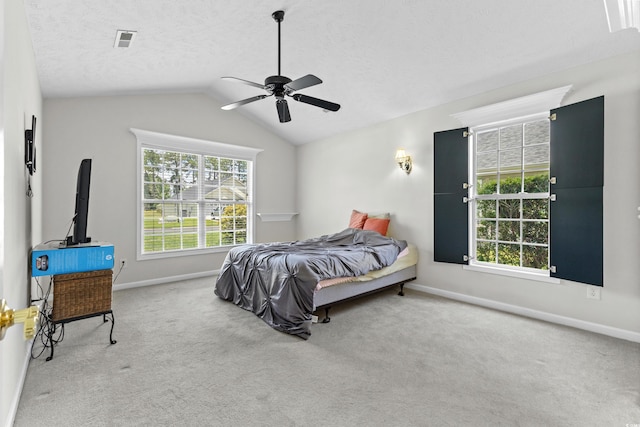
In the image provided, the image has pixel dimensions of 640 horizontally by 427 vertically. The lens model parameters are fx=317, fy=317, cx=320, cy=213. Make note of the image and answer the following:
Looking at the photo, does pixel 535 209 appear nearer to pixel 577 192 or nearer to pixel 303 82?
pixel 577 192

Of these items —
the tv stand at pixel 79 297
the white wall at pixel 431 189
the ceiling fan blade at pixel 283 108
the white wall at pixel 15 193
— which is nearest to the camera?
the white wall at pixel 15 193

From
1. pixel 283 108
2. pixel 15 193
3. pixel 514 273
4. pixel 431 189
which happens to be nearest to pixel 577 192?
pixel 514 273

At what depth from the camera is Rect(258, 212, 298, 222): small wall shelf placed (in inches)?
244

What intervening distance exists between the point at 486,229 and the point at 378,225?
144 cm

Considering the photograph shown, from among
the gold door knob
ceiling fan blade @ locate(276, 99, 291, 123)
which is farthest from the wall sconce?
the gold door knob

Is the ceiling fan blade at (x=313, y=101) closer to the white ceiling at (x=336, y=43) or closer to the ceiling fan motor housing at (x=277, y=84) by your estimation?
the ceiling fan motor housing at (x=277, y=84)

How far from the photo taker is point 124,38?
3.07 meters

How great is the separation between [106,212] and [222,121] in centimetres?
234

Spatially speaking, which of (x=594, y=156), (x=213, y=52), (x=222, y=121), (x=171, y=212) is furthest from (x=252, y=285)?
(x=594, y=156)

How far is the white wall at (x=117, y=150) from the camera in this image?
4070 millimetres

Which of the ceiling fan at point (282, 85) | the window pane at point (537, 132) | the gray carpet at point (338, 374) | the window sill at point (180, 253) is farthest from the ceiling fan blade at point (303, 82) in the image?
the window sill at point (180, 253)

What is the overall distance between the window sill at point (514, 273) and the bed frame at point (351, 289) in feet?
2.77

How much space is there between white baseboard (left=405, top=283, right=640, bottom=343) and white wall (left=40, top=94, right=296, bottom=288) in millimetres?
3735

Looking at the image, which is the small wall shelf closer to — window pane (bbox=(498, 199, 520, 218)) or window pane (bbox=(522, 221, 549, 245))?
window pane (bbox=(498, 199, 520, 218))
